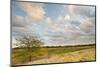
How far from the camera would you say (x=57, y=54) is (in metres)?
2.71

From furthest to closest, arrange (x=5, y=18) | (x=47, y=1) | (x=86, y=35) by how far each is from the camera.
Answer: (x=86, y=35) → (x=47, y=1) → (x=5, y=18)

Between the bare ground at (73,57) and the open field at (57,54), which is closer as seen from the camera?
the open field at (57,54)

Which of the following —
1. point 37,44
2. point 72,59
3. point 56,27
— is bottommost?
point 72,59

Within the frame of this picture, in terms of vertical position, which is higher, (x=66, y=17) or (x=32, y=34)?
(x=66, y=17)

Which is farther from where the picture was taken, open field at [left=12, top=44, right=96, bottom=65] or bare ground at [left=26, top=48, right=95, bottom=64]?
bare ground at [left=26, top=48, right=95, bottom=64]

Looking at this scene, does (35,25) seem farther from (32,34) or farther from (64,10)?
(64,10)

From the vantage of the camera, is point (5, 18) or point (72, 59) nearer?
point (5, 18)

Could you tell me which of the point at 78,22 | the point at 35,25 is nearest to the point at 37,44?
the point at 35,25

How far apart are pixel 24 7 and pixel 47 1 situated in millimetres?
341

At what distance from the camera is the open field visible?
Answer: 8.34 ft

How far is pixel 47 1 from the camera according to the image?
8.82 feet

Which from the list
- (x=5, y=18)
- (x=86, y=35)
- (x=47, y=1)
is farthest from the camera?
(x=86, y=35)

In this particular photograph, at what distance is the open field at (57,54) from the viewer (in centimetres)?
254

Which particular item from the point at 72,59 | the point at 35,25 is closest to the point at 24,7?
the point at 35,25
